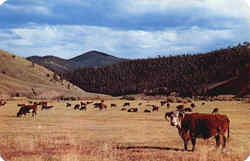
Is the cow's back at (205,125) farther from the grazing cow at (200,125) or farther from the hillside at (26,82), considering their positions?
the hillside at (26,82)

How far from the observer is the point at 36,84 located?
3061 inches

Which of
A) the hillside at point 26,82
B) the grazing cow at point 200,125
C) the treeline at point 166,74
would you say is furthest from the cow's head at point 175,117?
the treeline at point 166,74

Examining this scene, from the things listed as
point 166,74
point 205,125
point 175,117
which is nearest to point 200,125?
point 205,125

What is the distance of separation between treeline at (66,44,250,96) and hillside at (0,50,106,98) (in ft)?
133

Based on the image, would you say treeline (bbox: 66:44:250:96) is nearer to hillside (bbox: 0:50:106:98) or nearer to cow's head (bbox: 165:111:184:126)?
hillside (bbox: 0:50:106:98)

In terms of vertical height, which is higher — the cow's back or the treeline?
the treeline

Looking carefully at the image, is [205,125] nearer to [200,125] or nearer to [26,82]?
[200,125]

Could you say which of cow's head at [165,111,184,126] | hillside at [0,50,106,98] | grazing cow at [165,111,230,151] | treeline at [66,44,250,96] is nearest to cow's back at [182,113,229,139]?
grazing cow at [165,111,230,151]

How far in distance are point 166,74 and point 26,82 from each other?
79.5 meters

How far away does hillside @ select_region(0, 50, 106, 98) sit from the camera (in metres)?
62.2

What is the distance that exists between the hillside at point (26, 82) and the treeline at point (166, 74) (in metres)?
40.6

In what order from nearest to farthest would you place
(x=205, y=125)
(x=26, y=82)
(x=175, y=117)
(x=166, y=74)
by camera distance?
(x=205, y=125) < (x=175, y=117) < (x=26, y=82) < (x=166, y=74)

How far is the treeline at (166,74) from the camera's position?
118 meters

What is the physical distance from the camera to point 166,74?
142250mm
